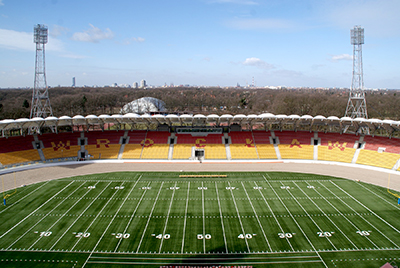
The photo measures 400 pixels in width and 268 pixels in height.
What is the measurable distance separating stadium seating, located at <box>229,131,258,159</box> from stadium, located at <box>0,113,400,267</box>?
262 mm

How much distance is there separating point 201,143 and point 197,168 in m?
7.50

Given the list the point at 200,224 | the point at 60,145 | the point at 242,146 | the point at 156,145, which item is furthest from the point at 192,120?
the point at 200,224

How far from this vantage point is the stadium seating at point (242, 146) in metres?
38.5

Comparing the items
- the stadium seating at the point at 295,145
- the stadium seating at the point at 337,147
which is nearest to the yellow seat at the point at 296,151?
the stadium seating at the point at 295,145

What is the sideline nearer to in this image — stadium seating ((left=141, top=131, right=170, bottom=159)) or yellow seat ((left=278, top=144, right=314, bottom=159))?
yellow seat ((left=278, top=144, right=314, bottom=159))

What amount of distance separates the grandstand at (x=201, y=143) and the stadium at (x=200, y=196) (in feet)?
0.56

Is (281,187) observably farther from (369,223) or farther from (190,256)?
(190,256)

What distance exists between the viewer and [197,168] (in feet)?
112

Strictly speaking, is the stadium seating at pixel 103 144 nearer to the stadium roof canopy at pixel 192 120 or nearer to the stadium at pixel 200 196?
the stadium at pixel 200 196

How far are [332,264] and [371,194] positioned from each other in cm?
1360

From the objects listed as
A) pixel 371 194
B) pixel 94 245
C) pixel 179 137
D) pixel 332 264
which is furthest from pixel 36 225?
pixel 371 194

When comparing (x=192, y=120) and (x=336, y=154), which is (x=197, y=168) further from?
(x=336, y=154)

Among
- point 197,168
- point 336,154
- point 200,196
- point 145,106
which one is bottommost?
point 200,196

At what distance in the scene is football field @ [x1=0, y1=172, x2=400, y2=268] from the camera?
634 inches
